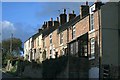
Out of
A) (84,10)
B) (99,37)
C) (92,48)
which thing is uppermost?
(84,10)

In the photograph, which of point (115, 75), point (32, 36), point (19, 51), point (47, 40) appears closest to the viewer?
point (115, 75)

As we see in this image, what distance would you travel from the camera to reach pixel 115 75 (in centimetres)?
3728

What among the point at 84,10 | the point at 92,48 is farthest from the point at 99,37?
the point at 84,10

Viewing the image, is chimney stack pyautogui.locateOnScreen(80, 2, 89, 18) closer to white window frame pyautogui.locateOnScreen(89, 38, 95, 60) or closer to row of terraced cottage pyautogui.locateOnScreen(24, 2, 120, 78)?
row of terraced cottage pyautogui.locateOnScreen(24, 2, 120, 78)

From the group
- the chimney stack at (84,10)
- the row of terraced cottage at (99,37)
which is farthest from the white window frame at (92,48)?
the chimney stack at (84,10)

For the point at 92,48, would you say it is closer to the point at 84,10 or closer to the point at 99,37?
the point at 99,37

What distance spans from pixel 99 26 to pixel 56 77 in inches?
327

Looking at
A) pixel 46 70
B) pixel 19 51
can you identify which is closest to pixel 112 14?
pixel 46 70

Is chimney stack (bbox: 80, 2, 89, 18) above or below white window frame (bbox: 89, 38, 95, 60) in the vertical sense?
above

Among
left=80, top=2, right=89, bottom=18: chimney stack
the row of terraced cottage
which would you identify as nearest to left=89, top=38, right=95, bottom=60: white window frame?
the row of terraced cottage

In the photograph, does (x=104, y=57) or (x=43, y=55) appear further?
(x=43, y=55)

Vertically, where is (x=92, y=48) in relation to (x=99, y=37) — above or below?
below

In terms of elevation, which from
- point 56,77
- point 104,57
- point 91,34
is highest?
point 91,34

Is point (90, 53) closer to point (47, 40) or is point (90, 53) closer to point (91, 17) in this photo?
point (91, 17)
